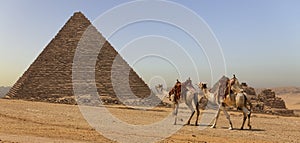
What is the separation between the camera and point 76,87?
47438mm

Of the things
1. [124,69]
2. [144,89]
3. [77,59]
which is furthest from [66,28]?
[144,89]

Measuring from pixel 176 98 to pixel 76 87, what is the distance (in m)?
31.7

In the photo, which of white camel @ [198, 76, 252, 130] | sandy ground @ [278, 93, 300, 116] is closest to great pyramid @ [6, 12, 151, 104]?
sandy ground @ [278, 93, 300, 116]

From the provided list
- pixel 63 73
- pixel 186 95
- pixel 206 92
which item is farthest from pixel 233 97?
pixel 63 73

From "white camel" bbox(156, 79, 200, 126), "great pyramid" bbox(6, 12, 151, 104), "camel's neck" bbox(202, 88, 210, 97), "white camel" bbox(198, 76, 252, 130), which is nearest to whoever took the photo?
"white camel" bbox(198, 76, 252, 130)

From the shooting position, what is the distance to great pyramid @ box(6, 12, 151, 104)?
47.1 meters

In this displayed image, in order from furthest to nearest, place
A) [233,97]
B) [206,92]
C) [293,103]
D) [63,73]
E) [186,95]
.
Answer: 1. [293,103]
2. [63,73]
3. [206,92]
4. [186,95]
5. [233,97]

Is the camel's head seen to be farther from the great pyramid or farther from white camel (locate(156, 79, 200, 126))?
the great pyramid

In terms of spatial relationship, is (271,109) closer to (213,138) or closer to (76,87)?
(76,87)

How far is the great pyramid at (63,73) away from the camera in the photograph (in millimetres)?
47094

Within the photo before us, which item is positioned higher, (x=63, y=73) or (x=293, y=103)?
(x=293, y=103)

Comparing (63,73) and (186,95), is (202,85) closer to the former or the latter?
(186,95)

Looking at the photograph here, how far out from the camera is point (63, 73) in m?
51.1

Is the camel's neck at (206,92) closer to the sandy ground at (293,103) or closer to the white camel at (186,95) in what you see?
the white camel at (186,95)
